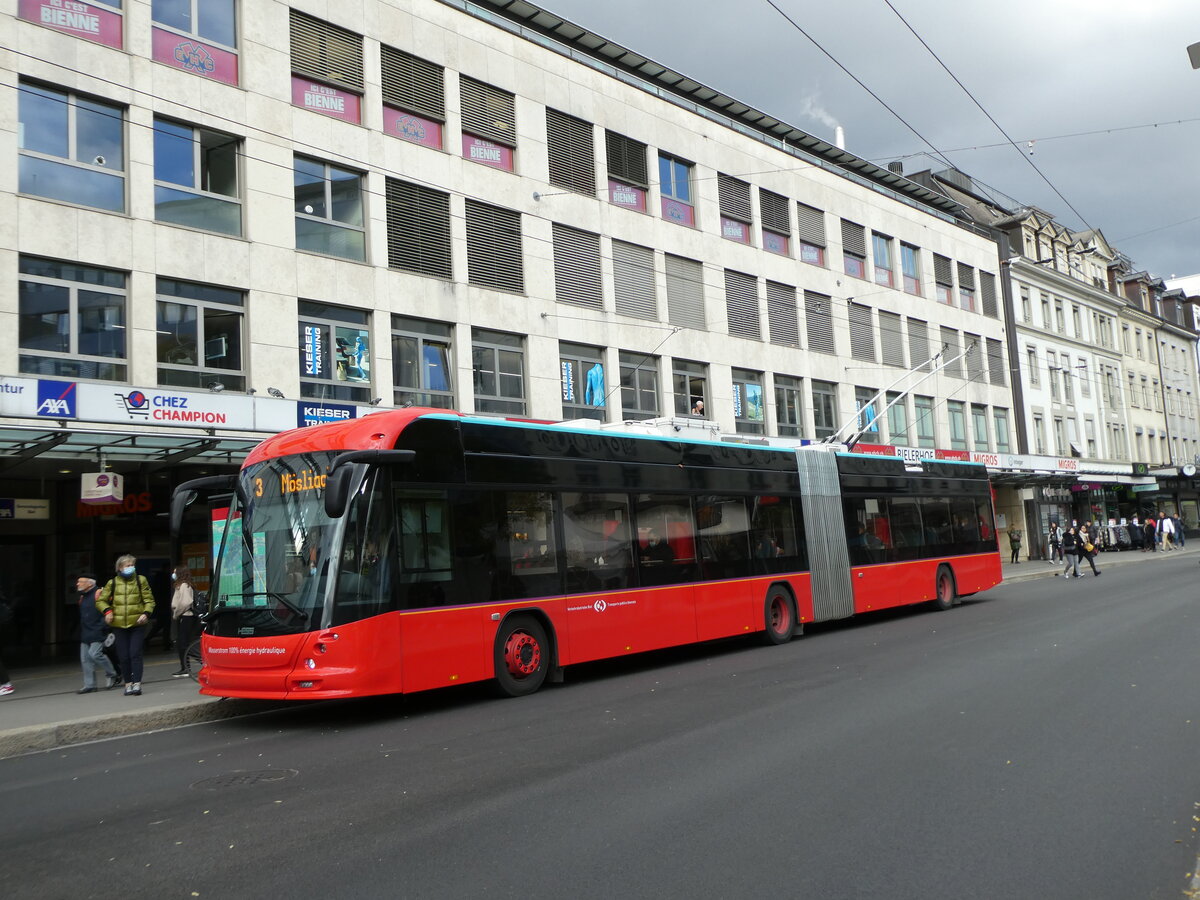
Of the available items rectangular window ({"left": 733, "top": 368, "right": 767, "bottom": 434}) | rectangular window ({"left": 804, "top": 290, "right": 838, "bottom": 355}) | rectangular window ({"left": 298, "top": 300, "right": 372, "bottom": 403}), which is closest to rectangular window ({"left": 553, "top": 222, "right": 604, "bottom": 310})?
rectangular window ({"left": 298, "top": 300, "right": 372, "bottom": 403})

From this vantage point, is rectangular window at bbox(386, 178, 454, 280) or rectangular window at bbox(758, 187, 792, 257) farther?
rectangular window at bbox(758, 187, 792, 257)

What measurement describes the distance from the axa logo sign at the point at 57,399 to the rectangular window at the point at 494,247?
9.43 meters

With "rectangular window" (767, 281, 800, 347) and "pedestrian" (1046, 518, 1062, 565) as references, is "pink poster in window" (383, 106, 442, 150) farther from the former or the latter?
"pedestrian" (1046, 518, 1062, 565)

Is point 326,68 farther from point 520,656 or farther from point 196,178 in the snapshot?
point 520,656

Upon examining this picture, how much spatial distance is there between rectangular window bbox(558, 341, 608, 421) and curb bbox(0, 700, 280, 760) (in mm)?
13346

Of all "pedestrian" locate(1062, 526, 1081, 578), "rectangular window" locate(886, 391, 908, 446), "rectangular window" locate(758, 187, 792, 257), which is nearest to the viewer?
"rectangular window" locate(758, 187, 792, 257)

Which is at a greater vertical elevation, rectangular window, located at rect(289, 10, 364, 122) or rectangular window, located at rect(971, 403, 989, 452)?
rectangular window, located at rect(289, 10, 364, 122)

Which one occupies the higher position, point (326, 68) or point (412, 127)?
point (326, 68)

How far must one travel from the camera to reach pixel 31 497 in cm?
1789

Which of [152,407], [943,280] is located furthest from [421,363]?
[943,280]

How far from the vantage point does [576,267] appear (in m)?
24.8

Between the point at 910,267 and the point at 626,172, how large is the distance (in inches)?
642

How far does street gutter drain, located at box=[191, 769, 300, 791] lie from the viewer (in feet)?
24.4

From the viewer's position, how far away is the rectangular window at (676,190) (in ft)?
91.6
